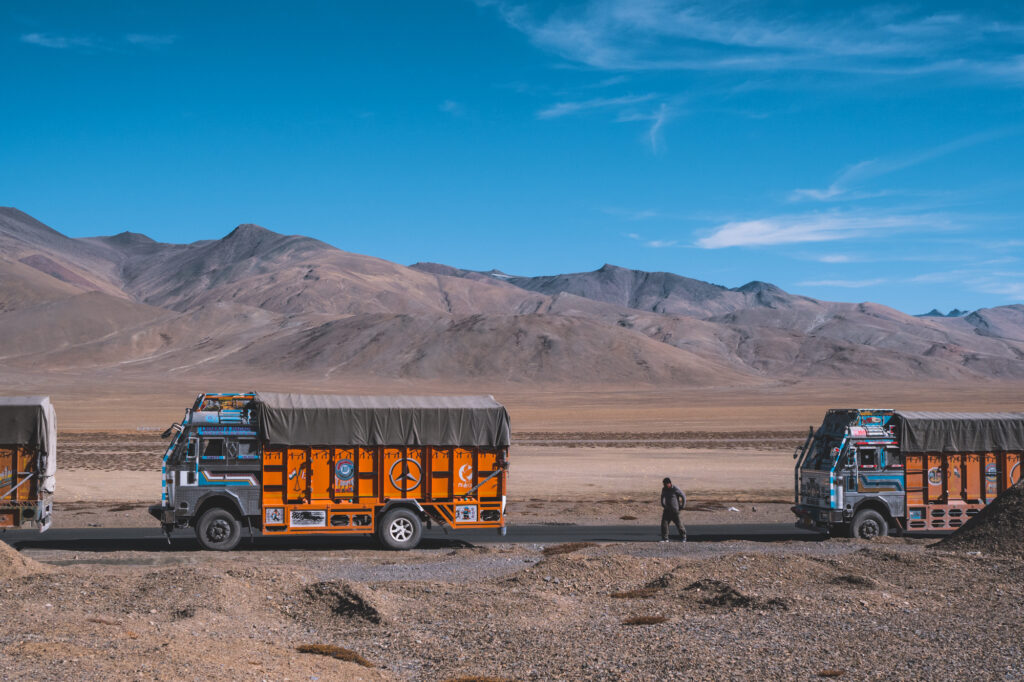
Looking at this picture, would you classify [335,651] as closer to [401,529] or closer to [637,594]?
[637,594]

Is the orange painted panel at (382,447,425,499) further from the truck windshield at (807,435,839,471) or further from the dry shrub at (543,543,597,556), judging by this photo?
the truck windshield at (807,435,839,471)

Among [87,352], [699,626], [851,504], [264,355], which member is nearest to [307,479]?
[699,626]

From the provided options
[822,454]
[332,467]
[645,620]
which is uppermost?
[822,454]

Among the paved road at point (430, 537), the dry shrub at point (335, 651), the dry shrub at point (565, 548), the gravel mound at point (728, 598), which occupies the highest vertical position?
the gravel mound at point (728, 598)

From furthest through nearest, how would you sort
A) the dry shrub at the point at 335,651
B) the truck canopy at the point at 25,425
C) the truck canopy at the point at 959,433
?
the truck canopy at the point at 959,433 < the truck canopy at the point at 25,425 < the dry shrub at the point at 335,651

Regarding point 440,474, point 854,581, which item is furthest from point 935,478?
point 440,474

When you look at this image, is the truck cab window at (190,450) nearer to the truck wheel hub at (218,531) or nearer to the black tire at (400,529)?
the truck wheel hub at (218,531)

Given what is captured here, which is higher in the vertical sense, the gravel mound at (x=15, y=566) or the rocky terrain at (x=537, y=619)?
the gravel mound at (x=15, y=566)

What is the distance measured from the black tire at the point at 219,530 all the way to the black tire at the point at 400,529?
10.4ft

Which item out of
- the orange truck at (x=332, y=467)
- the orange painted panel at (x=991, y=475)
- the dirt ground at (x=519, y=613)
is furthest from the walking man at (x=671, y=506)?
the orange painted panel at (x=991, y=475)

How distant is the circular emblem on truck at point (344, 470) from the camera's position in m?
22.8

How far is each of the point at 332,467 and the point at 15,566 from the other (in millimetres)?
7224

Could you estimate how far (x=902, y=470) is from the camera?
81.9 feet

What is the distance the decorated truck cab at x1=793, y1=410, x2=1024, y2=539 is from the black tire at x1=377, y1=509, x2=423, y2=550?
9.48 metres
